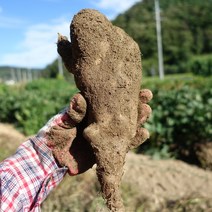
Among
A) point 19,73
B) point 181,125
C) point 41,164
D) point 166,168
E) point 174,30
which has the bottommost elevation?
point 19,73

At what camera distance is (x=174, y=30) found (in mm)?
60000

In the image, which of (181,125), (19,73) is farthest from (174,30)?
(181,125)

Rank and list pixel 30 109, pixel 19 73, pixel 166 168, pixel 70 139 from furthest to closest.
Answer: pixel 19 73, pixel 30 109, pixel 166 168, pixel 70 139

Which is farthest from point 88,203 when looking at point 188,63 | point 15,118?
point 188,63

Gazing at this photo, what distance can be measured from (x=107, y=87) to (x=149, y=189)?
10.1 ft

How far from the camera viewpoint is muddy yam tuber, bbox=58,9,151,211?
1.36 meters

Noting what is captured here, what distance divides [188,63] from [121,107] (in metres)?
53.4

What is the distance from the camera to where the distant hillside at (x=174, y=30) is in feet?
177

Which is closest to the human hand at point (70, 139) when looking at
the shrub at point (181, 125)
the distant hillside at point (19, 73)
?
the shrub at point (181, 125)

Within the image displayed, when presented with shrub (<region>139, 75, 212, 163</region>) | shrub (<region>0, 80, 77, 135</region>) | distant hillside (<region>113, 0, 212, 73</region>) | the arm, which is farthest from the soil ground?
distant hillside (<region>113, 0, 212, 73</region>)

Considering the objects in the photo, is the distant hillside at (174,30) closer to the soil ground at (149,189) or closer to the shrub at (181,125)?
the shrub at (181,125)

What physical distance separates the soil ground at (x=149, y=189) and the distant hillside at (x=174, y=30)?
47.9 metres

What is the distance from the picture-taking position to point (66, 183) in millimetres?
4047

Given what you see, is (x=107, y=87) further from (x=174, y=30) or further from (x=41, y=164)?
(x=174, y=30)
